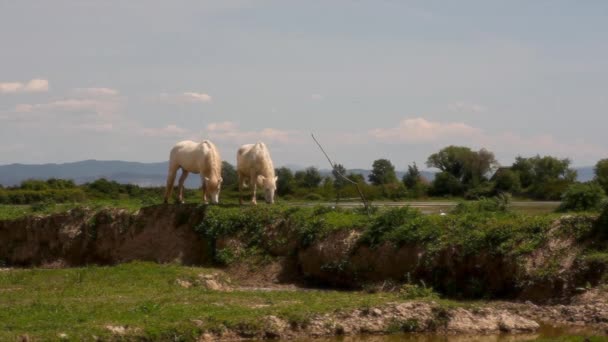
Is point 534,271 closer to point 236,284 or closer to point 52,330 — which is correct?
point 236,284

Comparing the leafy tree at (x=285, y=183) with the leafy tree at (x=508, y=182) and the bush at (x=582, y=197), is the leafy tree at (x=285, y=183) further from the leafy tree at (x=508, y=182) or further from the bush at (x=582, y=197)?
the bush at (x=582, y=197)

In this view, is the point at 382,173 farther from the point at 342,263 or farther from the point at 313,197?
the point at 342,263

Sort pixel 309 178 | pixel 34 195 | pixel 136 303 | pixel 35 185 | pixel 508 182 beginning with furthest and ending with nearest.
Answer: pixel 309 178 < pixel 35 185 < pixel 508 182 < pixel 34 195 < pixel 136 303

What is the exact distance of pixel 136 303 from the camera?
19125mm

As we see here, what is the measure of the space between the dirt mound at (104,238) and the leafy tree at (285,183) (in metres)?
26.8

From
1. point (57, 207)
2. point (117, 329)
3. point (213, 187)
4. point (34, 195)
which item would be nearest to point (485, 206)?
point (213, 187)

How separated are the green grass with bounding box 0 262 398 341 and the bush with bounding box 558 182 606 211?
824cm

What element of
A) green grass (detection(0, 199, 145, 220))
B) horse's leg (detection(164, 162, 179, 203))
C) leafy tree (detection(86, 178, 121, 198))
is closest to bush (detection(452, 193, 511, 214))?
horse's leg (detection(164, 162, 179, 203))

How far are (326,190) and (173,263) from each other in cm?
2985

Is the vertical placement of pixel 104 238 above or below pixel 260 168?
below

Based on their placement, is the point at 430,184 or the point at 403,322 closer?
the point at 403,322

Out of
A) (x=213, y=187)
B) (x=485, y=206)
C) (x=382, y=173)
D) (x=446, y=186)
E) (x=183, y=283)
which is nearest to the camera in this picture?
(x=183, y=283)

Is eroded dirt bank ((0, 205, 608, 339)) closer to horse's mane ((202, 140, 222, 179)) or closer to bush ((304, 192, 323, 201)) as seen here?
horse's mane ((202, 140, 222, 179))

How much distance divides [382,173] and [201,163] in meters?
41.2
